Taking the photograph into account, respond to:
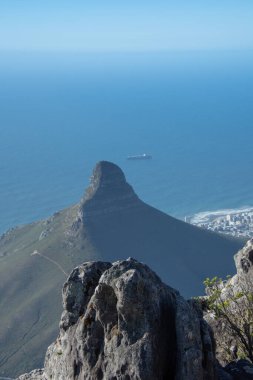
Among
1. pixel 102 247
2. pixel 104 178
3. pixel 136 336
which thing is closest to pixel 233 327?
pixel 136 336

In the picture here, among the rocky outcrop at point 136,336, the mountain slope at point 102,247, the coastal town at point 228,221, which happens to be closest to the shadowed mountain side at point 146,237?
the mountain slope at point 102,247

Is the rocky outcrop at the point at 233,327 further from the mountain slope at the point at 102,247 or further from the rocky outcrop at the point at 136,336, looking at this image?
the mountain slope at the point at 102,247

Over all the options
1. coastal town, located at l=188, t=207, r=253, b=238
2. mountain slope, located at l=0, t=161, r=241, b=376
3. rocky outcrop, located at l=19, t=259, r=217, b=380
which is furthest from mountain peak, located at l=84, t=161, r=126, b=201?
rocky outcrop, located at l=19, t=259, r=217, b=380

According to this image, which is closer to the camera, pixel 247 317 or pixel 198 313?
pixel 198 313

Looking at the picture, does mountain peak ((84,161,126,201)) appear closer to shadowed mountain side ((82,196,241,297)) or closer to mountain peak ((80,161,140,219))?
mountain peak ((80,161,140,219))

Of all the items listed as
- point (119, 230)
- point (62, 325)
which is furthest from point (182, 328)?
point (119, 230)

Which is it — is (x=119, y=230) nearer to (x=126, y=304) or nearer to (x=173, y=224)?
(x=173, y=224)

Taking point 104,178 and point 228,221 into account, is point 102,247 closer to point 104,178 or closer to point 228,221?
point 104,178
